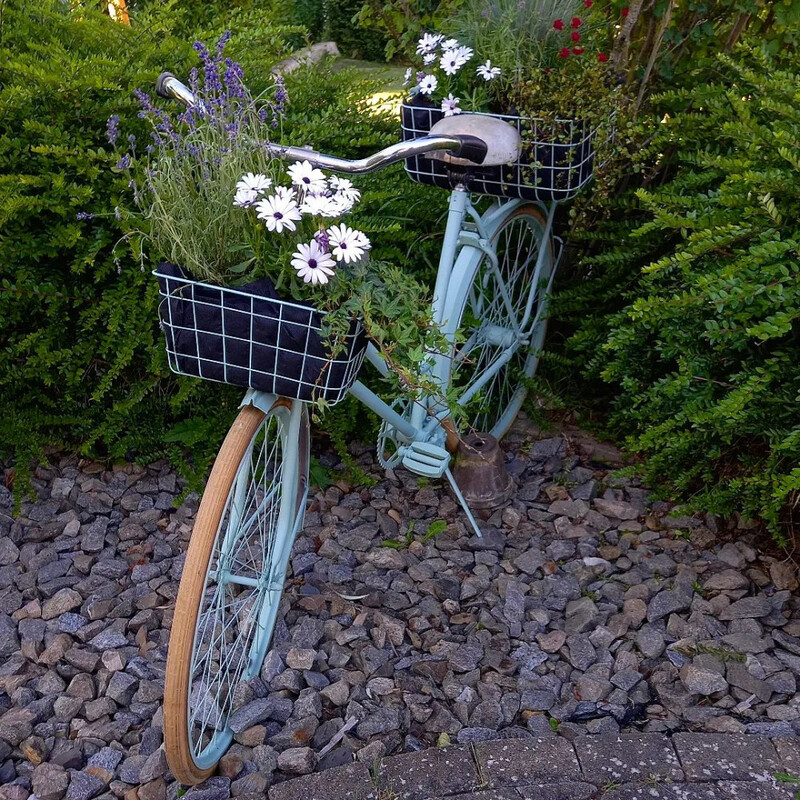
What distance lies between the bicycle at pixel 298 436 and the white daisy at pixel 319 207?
0.16m

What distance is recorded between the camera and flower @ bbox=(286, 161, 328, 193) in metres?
1.74

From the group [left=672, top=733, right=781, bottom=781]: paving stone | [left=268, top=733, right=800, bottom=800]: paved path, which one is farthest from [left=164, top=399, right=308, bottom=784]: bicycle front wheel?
[left=672, top=733, right=781, bottom=781]: paving stone

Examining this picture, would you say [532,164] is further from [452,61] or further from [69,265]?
[69,265]

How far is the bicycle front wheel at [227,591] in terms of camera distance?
183cm

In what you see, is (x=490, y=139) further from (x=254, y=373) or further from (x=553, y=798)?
(x=553, y=798)

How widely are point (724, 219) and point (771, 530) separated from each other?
3.16 feet

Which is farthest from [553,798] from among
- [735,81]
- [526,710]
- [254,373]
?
[735,81]

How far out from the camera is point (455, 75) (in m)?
2.87

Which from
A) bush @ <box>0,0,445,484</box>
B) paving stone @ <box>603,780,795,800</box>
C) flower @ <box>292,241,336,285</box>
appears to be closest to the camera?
flower @ <box>292,241,336,285</box>

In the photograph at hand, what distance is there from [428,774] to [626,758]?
1.57 ft

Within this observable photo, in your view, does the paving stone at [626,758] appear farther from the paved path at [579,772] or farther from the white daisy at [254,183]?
the white daisy at [254,183]

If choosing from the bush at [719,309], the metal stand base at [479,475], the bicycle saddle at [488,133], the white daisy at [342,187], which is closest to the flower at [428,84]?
the bicycle saddle at [488,133]

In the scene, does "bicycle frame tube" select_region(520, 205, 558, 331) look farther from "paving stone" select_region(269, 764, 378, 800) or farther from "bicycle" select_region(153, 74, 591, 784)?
"paving stone" select_region(269, 764, 378, 800)

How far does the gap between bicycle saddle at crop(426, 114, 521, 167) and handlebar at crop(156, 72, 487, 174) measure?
0.28 metres
